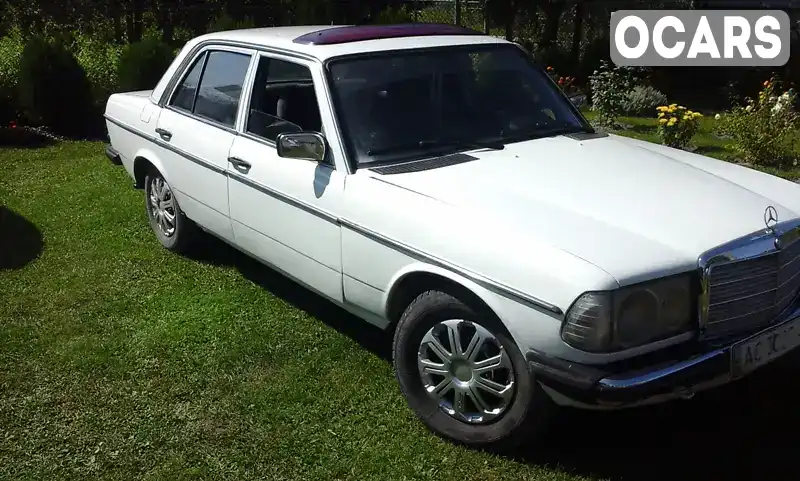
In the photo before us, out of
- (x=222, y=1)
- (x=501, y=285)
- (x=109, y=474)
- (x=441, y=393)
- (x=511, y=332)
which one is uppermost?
(x=222, y=1)

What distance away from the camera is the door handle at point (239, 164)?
467cm

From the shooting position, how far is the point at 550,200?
11.6 ft

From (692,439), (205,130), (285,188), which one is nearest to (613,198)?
(692,439)

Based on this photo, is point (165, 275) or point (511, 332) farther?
point (165, 275)

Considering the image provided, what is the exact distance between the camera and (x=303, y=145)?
4012 millimetres

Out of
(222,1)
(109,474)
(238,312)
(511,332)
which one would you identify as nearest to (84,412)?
(109,474)

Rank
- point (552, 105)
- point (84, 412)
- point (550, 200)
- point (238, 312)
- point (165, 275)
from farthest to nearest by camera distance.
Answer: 1. point (165, 275)
2. point (238, 312)
3. point (552, 105)
4. point (84, 412)
5. point (550, 200)

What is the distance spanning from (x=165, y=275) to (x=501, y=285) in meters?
3.32

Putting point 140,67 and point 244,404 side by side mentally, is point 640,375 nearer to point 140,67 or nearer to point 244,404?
point 244,404

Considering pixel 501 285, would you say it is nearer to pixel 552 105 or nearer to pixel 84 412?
pixel 552 105

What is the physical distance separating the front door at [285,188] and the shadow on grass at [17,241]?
214cm

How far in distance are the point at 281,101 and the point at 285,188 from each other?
655mm

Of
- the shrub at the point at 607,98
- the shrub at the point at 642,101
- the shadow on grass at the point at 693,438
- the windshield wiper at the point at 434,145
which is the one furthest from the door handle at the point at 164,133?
the shrub at the point at 642,101

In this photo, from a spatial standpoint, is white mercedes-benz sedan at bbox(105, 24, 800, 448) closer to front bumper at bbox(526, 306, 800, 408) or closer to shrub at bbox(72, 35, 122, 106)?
front bumper at bbox(526, 306, 800, 408)
